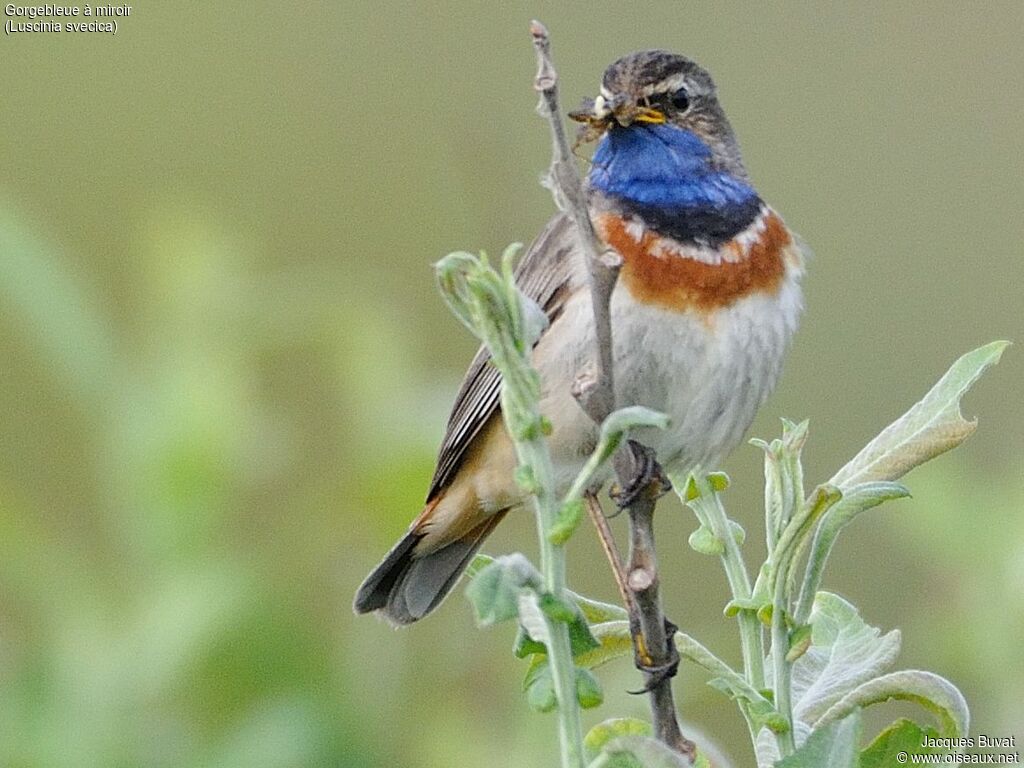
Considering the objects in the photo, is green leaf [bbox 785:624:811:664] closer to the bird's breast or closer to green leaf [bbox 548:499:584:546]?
green leaf [bbox 548:499:584:546]

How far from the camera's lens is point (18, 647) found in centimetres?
196

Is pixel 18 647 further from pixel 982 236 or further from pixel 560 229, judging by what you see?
pixel 982 236

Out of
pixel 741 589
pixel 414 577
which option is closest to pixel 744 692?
pixel 741 589

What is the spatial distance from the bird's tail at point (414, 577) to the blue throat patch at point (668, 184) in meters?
0.83

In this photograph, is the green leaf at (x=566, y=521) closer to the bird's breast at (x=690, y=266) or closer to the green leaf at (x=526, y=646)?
the green leaf at (x=526, y=646)

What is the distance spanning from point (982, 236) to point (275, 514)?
236 inches

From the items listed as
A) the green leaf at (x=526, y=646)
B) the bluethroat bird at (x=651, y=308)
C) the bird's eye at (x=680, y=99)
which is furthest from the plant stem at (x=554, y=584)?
the bird's eye at (x=680, y=99)

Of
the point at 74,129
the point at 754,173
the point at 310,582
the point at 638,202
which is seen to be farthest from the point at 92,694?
the point at 74,129

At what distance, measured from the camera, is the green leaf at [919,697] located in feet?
5.98

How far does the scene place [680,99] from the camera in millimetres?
3906

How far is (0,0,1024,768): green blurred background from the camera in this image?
77.3 inches

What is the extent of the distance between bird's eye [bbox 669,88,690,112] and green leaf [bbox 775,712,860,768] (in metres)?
2.36

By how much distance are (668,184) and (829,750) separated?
2.26 metres

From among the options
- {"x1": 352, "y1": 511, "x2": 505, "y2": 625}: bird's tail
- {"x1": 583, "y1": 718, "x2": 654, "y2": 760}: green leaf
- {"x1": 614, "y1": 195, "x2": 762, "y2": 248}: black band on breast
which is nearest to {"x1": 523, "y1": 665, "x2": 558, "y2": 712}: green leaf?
{"x1": 583, "y1": 718, "x2": 654, "y2": 760}: green leaf
